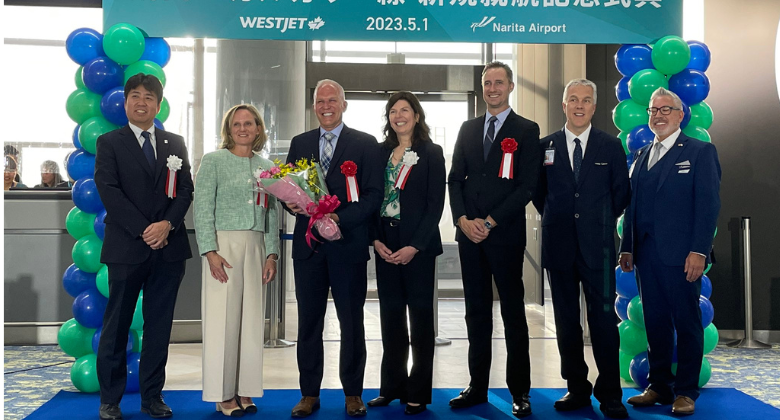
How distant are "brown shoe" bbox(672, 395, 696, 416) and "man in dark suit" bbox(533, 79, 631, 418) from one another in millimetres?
280

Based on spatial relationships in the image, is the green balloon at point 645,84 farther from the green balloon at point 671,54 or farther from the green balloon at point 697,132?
the green balloon at point 697,132

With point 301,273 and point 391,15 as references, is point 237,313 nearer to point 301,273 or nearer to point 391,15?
point 301,273

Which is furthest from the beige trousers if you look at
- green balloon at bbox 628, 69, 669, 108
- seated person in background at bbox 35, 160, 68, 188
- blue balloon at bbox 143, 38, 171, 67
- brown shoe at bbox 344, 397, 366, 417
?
seated person in background at bbox 35, 160, 68, 188

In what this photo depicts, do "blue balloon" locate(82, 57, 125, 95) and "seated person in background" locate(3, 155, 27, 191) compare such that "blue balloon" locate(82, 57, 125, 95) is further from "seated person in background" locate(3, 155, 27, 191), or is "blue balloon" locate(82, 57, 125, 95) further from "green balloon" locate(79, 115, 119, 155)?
"seated person in background" locate(3, 155, 27, 191)

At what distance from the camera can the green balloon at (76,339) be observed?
407 cm

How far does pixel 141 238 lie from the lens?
347 centimetres

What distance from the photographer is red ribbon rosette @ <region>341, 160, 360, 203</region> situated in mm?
3414

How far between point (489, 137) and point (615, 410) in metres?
1.47

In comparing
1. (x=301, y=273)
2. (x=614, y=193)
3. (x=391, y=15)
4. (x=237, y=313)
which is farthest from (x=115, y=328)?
(x=614, y=193)

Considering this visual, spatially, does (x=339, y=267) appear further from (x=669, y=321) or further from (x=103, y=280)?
(x=669, y=321)

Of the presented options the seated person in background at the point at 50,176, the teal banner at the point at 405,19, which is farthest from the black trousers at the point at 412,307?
the seated person in background at the point at 50,176

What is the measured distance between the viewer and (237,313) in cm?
351

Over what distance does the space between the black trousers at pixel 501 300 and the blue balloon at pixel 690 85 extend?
57.9 inches

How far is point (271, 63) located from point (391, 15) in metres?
3.27
